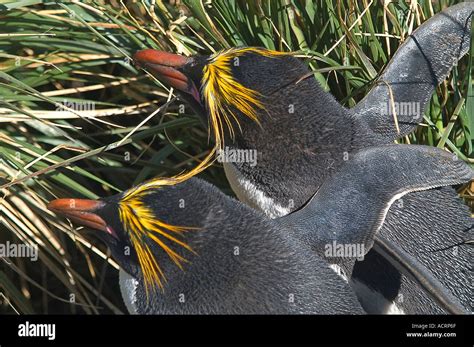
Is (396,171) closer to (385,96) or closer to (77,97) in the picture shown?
(385,96)

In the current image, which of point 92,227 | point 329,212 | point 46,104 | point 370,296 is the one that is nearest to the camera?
point 92,227

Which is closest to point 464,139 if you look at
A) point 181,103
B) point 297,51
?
point 297,51

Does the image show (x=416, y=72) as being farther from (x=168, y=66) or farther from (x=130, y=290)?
(x=130, y=290)

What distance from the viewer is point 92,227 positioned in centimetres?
193

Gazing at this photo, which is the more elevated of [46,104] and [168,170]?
[46,104]
